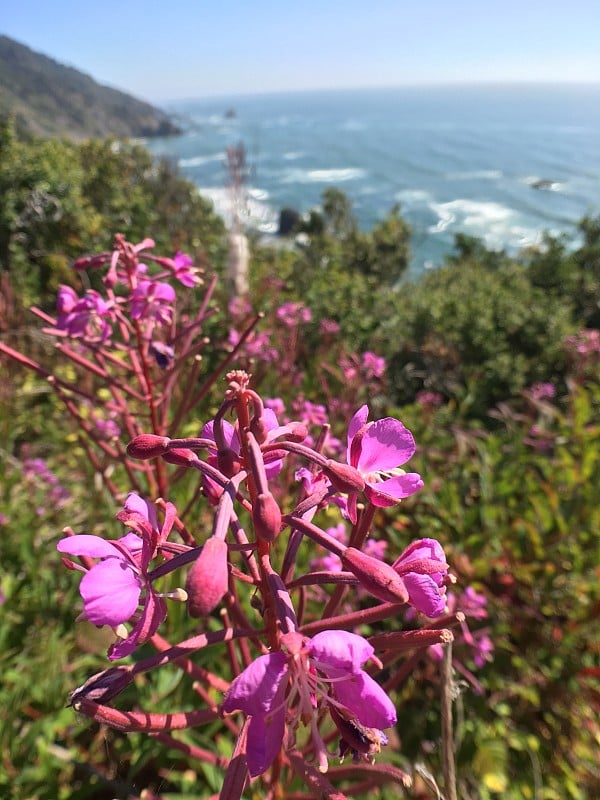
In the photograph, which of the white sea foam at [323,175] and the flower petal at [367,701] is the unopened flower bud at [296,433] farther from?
the white sea foam at [323,175]

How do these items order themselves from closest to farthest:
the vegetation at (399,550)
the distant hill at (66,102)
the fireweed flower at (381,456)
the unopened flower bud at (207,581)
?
the unopened flower bud at (207,581), the fireweed flower at (381,456), the vegetation at (399,550), the distant hill at (66,102)

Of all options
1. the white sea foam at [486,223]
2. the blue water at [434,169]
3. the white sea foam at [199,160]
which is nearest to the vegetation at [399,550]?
the blue water at [434,169]

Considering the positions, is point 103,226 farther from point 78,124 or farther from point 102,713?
point 78,124

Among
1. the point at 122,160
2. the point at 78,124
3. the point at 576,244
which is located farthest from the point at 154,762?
the point at 78,124

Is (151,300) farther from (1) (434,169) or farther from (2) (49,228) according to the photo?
(1) (434,169)

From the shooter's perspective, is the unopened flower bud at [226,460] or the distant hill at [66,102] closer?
the unopened flower bud at [226,460]

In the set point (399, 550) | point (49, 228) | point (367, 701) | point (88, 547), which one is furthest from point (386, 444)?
point (49, 228)
